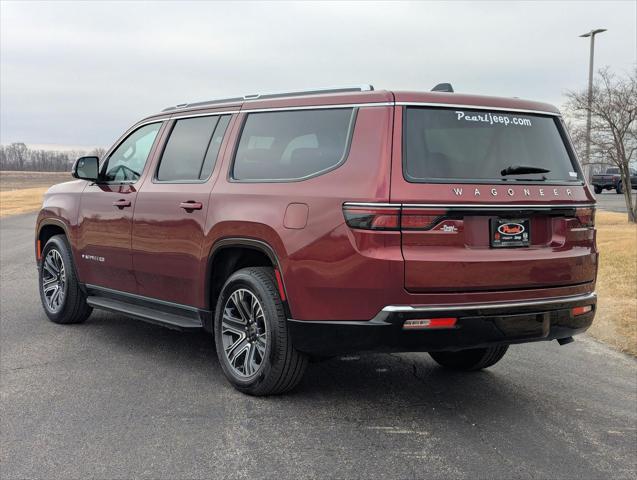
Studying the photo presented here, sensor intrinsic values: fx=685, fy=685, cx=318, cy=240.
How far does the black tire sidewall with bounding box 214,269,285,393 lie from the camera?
14.5 feet

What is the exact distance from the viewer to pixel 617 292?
8.90m

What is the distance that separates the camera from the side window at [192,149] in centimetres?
522

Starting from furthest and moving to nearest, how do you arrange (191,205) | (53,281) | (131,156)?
1. (53,281)
2. (131,156)
3. (191,205)

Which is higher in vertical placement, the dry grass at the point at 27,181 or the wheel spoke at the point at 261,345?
the wheel spoke at the point at 261,345

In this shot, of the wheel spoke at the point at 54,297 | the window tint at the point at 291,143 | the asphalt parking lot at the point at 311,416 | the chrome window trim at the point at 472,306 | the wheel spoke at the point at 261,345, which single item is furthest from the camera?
the wheel spoke at the point at 54,297

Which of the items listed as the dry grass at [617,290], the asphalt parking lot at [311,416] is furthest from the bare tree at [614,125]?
the asphalt parking lot at [311,416]

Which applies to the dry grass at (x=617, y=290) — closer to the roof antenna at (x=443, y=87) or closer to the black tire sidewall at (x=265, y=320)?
the roof antenna at (x=443, y=87)

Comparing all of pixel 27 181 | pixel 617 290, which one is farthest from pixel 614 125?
pixel 27 181

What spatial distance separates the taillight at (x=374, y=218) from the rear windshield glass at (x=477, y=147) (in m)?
0.24

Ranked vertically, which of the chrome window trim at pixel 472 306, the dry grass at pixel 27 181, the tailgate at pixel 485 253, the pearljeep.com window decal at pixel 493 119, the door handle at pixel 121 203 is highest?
the pearljeep.com window decal at pixel 493 119

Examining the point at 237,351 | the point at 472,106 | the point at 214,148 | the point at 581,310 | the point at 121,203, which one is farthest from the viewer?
the point at 121,203

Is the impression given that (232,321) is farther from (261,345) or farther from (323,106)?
(323,106)

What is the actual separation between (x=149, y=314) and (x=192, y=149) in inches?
54.5

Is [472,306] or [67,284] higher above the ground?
[472,306]
